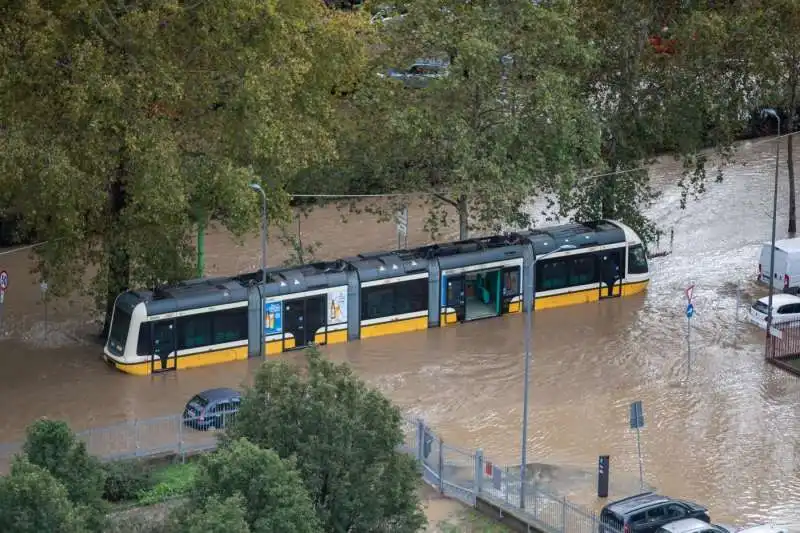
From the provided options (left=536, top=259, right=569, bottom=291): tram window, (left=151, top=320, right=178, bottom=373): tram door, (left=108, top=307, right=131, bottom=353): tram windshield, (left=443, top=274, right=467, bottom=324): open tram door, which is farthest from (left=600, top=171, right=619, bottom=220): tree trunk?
(left=108, top=307, right=131, bottom=353): tram windshield

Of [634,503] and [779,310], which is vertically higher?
[779,310]

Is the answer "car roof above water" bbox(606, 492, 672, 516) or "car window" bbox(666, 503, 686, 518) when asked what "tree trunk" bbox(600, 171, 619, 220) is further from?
"car window" bbox(666, 503, 686, 518)

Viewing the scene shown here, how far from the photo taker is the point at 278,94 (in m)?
41.9

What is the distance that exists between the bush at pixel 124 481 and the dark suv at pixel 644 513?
385 inches

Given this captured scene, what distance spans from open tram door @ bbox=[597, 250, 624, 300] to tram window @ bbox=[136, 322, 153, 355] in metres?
14.2

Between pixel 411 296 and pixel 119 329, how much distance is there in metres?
8.52

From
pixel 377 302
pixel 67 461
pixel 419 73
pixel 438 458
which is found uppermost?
pixel 419 73

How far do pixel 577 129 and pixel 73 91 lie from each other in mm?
15827

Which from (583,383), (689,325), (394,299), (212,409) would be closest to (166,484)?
(212,409)

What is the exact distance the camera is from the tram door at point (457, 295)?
152 ft

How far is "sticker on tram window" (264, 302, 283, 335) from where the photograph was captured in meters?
43.4

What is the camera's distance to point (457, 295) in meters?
46.5

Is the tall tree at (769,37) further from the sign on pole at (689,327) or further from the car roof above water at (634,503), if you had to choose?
the car roof above water at (634,503)

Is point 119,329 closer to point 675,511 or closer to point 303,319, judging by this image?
point 303,319
